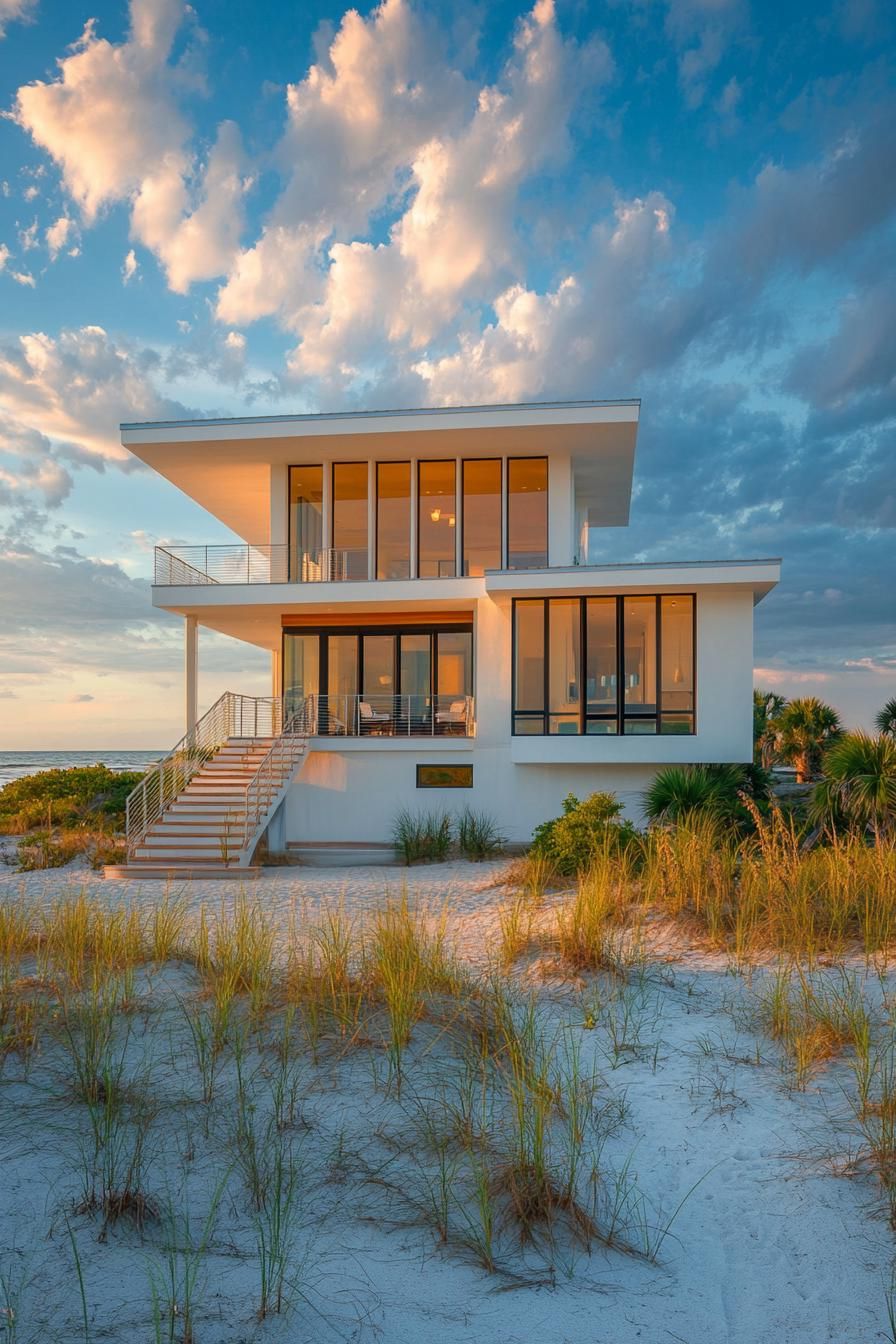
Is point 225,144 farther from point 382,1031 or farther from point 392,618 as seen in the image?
point 382,1031

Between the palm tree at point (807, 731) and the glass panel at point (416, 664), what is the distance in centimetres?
1376

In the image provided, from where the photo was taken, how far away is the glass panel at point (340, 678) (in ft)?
67.4

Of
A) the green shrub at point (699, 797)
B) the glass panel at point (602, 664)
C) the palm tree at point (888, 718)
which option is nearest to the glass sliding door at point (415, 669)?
the glass panel at point (602, 664)

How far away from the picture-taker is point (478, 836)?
17312 millimetres

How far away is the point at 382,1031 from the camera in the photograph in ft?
18.5

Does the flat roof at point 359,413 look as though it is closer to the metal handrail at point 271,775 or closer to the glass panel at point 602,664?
the glass panel at point 602,664

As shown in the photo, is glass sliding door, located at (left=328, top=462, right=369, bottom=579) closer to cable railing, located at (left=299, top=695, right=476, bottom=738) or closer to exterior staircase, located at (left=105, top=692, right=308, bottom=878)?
cable railing, located at (left=299, top=695, right=476, bottom=738)

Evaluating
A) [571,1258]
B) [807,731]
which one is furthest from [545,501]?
[571,1258]

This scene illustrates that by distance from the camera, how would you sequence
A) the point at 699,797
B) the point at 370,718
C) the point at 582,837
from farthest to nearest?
the point at 370,718 → the point at 699,797 → the point at 582,837

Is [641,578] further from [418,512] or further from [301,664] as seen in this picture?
[301,664]

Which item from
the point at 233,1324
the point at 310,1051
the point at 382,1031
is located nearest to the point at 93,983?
the point at 310,1051

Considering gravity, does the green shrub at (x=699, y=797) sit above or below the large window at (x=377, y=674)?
below

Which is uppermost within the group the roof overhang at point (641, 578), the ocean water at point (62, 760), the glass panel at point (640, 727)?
the roof overhang at point (641, 578)

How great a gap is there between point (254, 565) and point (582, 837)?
1121cm
